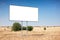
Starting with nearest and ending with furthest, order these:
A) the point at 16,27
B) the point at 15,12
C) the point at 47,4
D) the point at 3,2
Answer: the point at 15,12, the point at 3,2, the point at 47,4, the point at 16,27

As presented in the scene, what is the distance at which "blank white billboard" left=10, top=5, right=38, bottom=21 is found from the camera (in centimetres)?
878

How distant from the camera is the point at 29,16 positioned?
30.5 feet

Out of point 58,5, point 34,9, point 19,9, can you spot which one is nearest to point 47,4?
point 58,5

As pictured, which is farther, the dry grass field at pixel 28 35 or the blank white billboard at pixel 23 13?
the dry grass field at pixel 28 35

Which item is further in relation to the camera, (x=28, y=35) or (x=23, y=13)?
(x=28, y=35)

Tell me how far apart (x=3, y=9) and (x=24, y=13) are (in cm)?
216

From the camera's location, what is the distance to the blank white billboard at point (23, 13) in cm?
878

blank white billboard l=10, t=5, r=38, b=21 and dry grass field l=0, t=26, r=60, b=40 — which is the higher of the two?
blank white billboard l=10, t=5, r=38, b=21

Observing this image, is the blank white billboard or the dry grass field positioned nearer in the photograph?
the blank white billboard

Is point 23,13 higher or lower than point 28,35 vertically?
higher

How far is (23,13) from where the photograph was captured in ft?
29.7

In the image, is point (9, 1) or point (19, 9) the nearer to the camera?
point (19, 9)

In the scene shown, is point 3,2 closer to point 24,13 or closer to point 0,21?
point 0,21

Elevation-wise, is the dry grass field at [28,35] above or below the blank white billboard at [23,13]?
below
